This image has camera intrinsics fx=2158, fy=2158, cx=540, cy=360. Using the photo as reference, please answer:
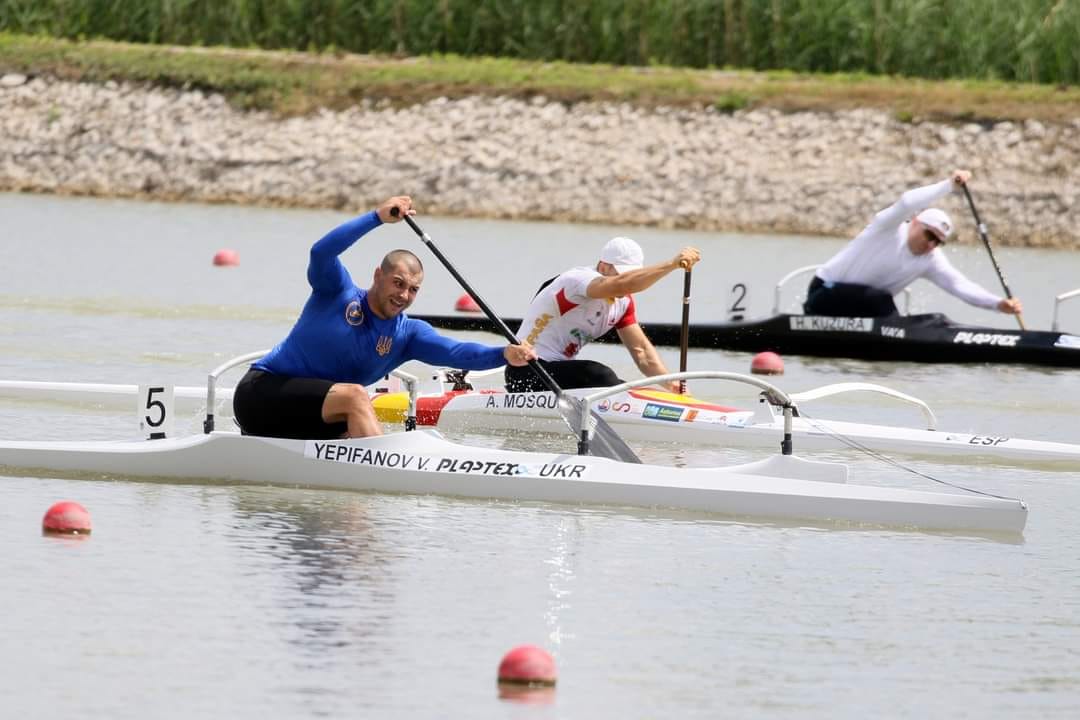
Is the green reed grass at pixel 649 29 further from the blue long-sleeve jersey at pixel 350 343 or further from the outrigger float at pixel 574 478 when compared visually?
the blue long-sleeve jersey at pixel 350 343

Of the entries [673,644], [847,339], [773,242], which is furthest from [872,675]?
[773,242]

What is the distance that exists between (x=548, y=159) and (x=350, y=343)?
2252cm

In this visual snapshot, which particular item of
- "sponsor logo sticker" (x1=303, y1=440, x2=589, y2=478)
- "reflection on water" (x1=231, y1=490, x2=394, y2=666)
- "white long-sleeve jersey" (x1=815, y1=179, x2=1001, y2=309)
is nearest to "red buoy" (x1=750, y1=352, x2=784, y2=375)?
"white long-sleeve jersey" (x1=815, y1=179, x2=1001, y2=309)

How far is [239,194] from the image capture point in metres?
33.4

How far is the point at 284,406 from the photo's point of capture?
34.6 feet

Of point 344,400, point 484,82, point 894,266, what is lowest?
point 344,400

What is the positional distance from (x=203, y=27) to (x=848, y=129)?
1209cm

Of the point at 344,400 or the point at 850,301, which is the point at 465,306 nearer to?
the point at 850,301

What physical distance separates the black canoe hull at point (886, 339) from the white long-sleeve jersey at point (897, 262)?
0.37m

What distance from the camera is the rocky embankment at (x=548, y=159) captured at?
31312 millimetres

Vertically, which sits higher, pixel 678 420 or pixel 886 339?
pixel 886 339

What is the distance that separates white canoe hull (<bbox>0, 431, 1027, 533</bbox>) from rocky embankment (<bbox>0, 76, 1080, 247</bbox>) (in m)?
20.9

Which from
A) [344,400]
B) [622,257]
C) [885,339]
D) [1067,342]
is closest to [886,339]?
[885,339]

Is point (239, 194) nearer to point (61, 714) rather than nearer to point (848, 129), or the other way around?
point (848, 129)
